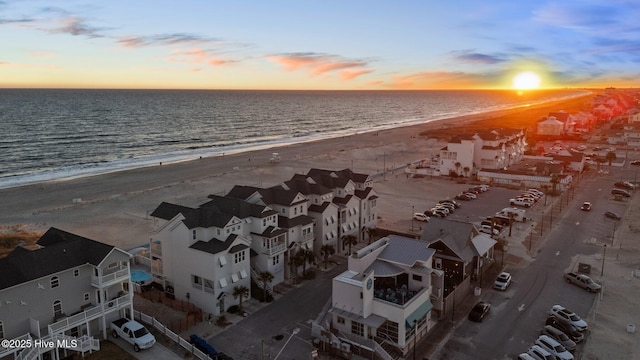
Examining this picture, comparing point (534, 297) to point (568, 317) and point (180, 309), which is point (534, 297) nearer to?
point (568, 317)

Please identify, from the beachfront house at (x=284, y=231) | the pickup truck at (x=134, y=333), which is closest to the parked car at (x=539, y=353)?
the beachfront house at (x=284, y=231)

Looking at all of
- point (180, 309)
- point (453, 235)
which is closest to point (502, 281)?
point (453, 235)

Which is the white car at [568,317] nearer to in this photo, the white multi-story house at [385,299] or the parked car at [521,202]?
the white multi-story house at [385,299]

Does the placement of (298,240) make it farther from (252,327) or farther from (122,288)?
(122,288)

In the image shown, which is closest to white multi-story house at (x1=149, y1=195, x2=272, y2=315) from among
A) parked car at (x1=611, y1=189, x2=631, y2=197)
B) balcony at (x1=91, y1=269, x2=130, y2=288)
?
balcony at (x1=91, y1=269, x2=130, y2=288)

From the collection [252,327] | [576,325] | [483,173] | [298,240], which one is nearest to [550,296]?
[576,325]

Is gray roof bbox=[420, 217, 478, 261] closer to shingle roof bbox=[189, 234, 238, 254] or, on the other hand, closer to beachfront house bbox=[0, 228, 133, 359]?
shingle roof bbox=[189, 234, 238, 254]
